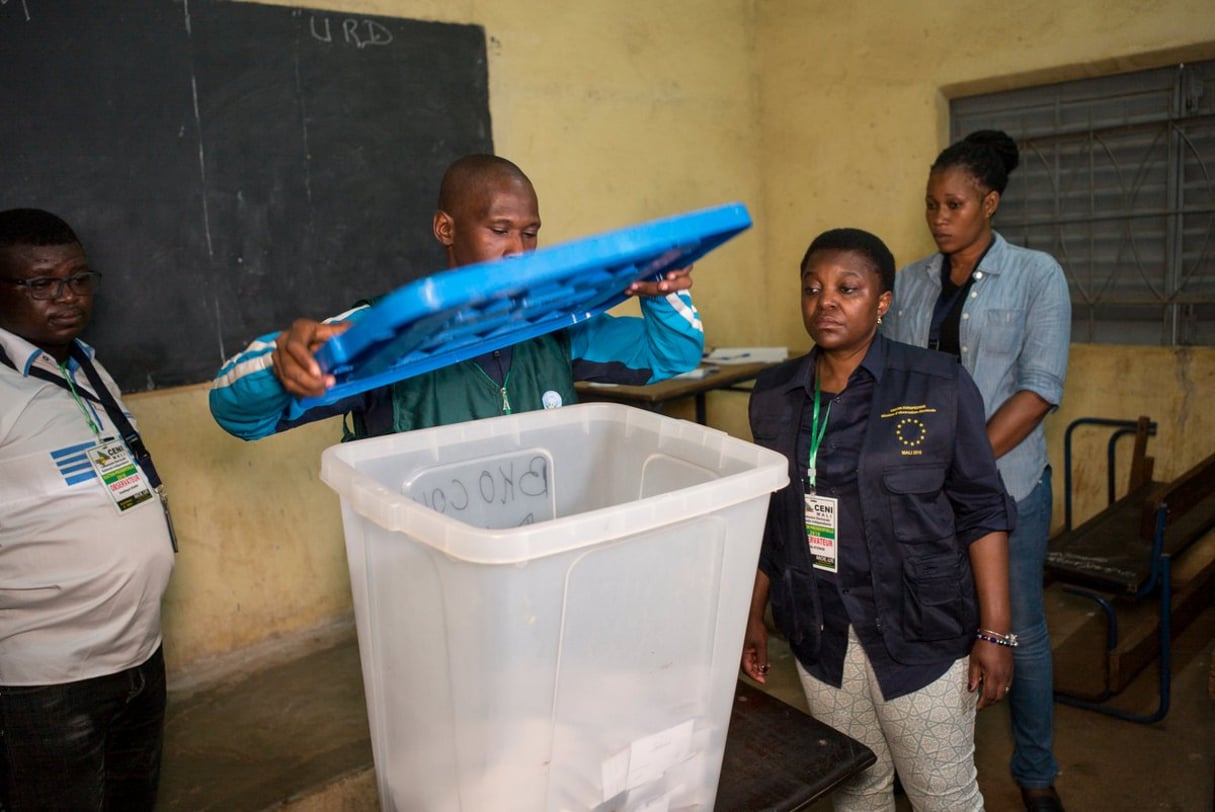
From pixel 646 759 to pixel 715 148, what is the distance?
385 cm

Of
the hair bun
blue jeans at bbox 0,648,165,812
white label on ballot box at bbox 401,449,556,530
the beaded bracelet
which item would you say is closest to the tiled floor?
blue jeans at bbox 0,648,165,812

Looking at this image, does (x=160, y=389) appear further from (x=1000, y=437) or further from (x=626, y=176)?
(x=1000, y=437)

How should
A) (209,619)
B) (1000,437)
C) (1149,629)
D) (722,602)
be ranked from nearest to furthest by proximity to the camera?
(722,602) → (1000,437) → (1149,629) → (209,619)

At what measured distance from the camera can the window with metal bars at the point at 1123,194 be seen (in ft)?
10.5

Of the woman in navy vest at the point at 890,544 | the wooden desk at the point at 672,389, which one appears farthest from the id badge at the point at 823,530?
the wooden desk at the point at 672,389

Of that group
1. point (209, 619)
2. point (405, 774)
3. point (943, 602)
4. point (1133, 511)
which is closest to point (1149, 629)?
point (1133, 511)

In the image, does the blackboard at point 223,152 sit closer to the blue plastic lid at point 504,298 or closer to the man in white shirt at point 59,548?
the man in white shirt at point 59,548

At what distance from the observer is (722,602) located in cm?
92

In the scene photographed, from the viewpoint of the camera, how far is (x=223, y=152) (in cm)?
276

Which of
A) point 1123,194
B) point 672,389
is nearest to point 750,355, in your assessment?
point 672,389

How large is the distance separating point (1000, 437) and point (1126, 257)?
1947 mm

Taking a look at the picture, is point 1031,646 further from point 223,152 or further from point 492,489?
point 223,152

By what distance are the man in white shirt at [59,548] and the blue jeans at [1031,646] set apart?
2.01 meters

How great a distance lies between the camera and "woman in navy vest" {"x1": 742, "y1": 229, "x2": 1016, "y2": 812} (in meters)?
1.46
